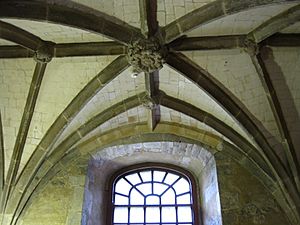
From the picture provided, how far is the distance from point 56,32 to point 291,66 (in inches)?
130

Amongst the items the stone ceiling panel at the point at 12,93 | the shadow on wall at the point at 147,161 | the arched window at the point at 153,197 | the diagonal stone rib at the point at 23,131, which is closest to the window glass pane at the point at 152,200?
the arched window at the point at 153,197

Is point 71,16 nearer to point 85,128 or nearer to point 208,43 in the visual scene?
point 208,43

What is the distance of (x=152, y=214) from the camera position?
21.7 ft

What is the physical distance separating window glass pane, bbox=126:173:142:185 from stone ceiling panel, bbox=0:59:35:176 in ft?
7.18

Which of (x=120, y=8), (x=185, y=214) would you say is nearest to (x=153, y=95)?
(x=120, y=8)

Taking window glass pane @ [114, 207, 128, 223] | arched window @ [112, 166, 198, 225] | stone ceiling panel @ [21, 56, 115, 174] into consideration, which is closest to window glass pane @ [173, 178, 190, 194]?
arched window @ [112, 166, 198, 225]

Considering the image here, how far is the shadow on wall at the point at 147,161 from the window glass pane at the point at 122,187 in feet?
0.59

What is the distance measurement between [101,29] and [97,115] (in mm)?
1803

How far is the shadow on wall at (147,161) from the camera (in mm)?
6199

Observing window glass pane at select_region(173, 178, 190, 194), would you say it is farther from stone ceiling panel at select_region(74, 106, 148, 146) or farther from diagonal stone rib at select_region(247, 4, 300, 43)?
diagonal stone rib at select_region(247, 4, 300, 43)

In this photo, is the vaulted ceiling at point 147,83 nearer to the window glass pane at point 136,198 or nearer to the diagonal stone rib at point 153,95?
the diagonal stone rib at point 153,95

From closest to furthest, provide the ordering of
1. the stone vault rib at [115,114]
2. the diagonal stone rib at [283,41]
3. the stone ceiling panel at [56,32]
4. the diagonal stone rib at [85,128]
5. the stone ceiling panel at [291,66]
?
the stone ceiling panel at [56,32]
the diagonal stone rib at [283,41]
the stone ceiling panel at [291,66]
the stone vault rib at [115,114]
the diagonal stone rib at [85,128]

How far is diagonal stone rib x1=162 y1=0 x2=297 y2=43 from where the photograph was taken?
14.9 ft

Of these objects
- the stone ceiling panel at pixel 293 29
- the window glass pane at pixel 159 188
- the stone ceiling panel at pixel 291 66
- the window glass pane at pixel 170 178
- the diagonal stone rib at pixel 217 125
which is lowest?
the window glass pane at pixel 159 188
